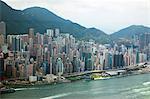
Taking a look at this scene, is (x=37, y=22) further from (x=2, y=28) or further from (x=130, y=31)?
(x=130, y=31)

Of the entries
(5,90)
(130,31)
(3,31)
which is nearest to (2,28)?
(3,31)

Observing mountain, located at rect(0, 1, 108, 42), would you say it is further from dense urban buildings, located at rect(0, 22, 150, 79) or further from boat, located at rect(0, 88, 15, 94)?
boat, located at rect(0, 88, 15, 94)

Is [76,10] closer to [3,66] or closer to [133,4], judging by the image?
[133,4]

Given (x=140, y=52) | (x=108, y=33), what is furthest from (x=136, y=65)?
(x=108, y=33)

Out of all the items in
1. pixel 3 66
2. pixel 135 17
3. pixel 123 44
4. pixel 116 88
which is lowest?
pixel 116 88

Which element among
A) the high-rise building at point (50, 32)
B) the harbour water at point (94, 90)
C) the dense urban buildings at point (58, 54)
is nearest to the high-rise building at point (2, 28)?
the dense urban buildings at point (58, 54)

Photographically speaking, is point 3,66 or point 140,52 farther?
point 140,52

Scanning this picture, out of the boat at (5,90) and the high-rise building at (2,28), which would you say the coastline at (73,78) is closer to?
the boat at (5,90)
